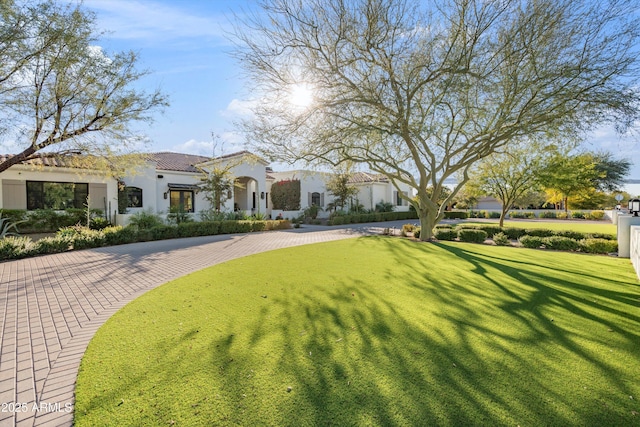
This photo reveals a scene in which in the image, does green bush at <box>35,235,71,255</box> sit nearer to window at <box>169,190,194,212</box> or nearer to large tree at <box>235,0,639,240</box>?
large tree at <box>235,0,639,240</box>

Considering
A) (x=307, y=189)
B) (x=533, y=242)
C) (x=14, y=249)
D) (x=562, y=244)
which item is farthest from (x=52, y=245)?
(x=307, y=189)

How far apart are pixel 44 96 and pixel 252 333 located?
48.3 feet

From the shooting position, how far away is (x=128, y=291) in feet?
23.6

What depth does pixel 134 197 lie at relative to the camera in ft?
72.4

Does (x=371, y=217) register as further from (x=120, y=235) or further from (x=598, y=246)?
(x=120, y=235)

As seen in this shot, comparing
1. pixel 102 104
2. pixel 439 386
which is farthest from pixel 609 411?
pixel 102 104

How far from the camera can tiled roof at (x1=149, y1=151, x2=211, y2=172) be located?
23539 millimetres

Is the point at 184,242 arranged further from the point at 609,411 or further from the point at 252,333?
the point at 609,411

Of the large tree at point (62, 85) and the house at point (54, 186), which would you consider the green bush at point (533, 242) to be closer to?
the large tree at point (62, 85)

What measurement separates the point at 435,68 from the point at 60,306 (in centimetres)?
1210

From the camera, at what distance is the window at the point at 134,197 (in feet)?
71.4

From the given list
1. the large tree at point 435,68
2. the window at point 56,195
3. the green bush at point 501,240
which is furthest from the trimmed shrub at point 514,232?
the window at point 56,195

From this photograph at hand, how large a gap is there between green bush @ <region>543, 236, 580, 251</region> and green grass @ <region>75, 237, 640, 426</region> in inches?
263

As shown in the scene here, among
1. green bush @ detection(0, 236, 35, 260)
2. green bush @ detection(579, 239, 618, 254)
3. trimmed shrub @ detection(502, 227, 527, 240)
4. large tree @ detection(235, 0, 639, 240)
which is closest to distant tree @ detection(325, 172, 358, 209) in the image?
trimmed shrub @ detection(502, 227, 527, 240)
